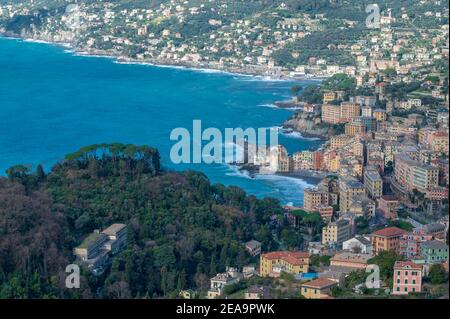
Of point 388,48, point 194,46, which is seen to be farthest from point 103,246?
point 194,46

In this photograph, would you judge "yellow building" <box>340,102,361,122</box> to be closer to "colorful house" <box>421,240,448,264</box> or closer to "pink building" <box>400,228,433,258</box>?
"pink building" <box>400,228,433,258</box>

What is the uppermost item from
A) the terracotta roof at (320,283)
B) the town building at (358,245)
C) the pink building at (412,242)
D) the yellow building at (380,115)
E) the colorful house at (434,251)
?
the yellow building at (380,115)

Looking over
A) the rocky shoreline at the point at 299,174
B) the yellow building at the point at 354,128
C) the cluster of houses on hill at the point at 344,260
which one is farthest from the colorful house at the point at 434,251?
the yellow building at the point at 354,128

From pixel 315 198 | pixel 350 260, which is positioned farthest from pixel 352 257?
pixel 315 198

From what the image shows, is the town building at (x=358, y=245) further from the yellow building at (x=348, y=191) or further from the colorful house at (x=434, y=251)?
the yellow building at (x=348, y=191)

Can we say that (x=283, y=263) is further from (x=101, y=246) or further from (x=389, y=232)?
(x=101, y=246)

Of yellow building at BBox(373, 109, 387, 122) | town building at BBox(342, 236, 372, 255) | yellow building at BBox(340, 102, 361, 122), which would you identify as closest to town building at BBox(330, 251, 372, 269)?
town building at BBox(342, 236, 372, 255)
